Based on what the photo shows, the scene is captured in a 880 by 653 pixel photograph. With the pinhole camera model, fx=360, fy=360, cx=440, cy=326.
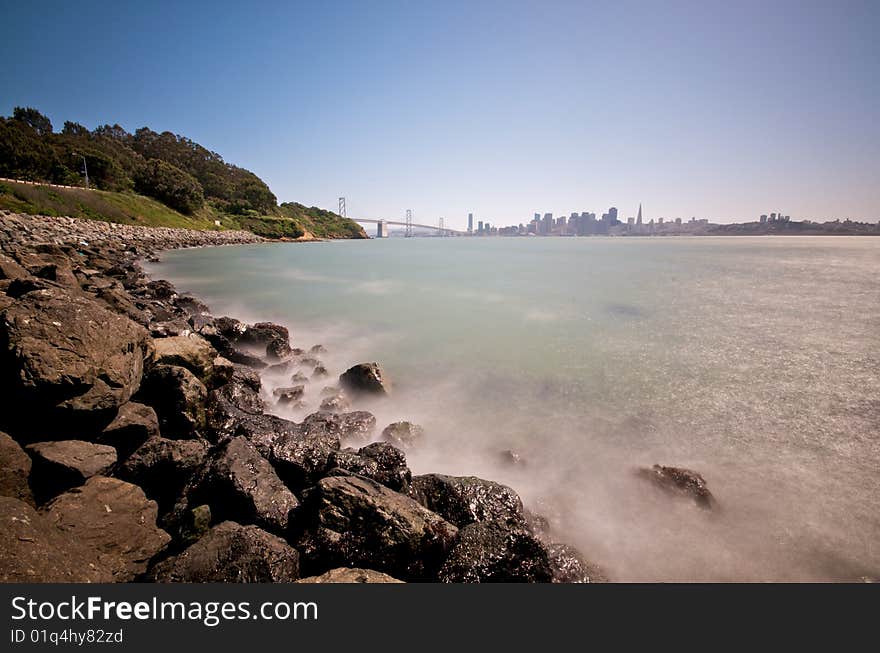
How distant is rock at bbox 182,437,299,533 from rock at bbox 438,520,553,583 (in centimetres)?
156

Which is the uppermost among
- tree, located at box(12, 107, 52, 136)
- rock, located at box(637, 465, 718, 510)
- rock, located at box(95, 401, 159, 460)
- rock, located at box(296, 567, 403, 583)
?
tree, located at box(12, 107, 52, 136)

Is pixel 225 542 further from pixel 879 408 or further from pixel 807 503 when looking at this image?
pixel 879 408

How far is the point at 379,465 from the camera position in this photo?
4164 mm

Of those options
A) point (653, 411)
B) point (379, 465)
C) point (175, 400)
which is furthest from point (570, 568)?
point (653, 411)

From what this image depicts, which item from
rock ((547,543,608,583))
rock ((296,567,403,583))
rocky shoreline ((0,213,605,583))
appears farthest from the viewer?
rock ((547,543,608,583))

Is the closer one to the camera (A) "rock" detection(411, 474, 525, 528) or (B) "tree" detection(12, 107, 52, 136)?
(A) "rock" detection(411, 474, 525, 528)

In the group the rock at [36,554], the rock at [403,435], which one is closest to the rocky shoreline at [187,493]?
the rock at [36,554]

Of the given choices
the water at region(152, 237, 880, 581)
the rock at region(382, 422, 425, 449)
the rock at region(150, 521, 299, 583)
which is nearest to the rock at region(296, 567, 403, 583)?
the rock at region(150, 521, 299, 583)

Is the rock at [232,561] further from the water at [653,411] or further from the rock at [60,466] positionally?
the water at [653,411]

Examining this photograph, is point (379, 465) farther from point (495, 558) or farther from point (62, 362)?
point (62, 362)

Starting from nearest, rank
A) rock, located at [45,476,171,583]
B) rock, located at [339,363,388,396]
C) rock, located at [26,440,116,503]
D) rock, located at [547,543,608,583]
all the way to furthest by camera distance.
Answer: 1. rock, located at [45,476,171,583]
2. rock, located at [26,440,116,503]
3. rock, located at [547,543,608,583]
4. rock, located at [339,363,388,396]

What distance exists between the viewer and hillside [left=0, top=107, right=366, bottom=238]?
40562 millimetres

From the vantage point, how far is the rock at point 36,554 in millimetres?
2143

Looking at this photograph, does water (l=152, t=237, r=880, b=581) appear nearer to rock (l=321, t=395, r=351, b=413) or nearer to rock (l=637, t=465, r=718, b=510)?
rock (l=637, t=465, r=718, b=510)
